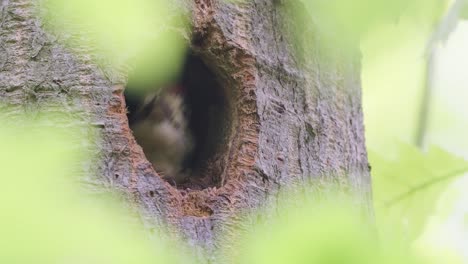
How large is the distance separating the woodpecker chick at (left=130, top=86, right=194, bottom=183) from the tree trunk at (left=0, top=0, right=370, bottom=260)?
0.22 m

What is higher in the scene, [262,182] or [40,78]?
[40,78]

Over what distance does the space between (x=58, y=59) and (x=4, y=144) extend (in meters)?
0.50

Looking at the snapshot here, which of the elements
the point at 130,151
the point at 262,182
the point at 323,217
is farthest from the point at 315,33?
the point at 323,217

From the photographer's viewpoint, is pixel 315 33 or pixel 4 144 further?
pixel 315 33

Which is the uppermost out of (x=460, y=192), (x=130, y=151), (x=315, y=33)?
(x=315, y=33)

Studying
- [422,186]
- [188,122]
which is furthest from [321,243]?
[188,122]

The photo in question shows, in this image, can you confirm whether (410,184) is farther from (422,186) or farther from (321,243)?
(321,243)

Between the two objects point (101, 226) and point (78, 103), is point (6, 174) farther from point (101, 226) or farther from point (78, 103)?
point (78, 103)

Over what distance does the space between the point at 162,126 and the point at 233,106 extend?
18.0 inches

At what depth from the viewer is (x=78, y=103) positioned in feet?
2.80

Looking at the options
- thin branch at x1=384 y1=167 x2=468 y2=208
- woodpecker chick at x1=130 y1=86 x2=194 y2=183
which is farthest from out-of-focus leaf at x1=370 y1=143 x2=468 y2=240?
woodpecker chick at x1=130 y1=86 x2=194 y2=183

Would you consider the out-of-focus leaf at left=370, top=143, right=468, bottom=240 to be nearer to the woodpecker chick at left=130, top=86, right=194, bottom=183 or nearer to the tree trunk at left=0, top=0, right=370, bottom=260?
the tree trunk at left=0, top=0, right=370, bottom=260

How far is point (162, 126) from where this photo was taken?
1.53 metres

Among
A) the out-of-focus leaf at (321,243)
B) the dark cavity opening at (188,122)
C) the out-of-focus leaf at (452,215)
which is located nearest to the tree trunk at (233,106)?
the dark cavity opening at (188,122)
